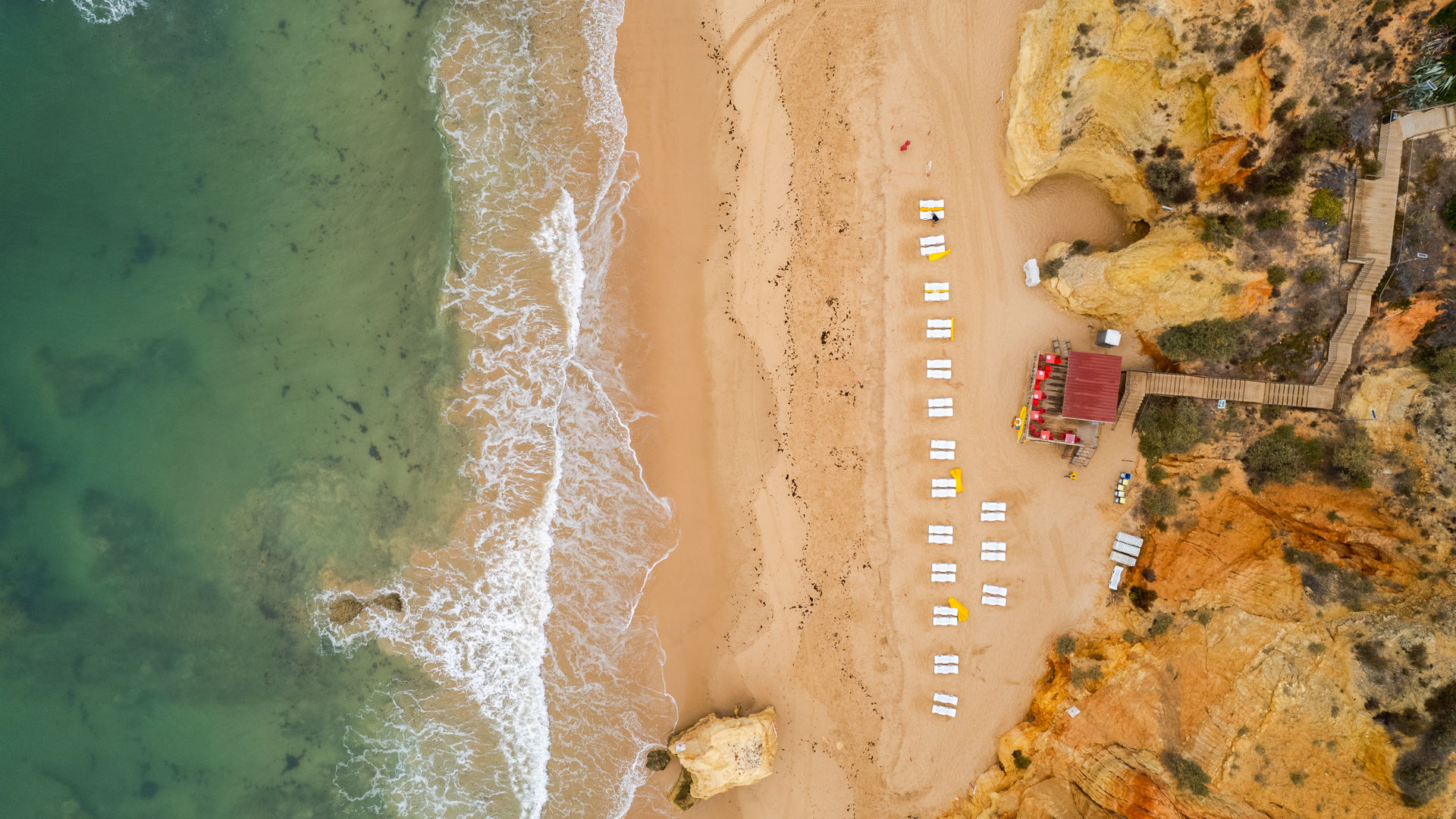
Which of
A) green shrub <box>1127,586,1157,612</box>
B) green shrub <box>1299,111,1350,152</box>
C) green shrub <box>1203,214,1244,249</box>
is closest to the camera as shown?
green shrub <box>1299,111,1350,152</box>

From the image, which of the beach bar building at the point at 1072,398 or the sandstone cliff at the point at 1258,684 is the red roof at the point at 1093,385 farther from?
the sandstone cliff at the point at 1258,684

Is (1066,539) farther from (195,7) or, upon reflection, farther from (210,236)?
(195,7)

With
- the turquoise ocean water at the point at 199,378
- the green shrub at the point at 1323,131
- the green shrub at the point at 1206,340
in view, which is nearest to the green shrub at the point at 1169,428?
the green shrub at the point at 1206,340

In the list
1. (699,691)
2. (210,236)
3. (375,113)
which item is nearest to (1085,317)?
(699,691)

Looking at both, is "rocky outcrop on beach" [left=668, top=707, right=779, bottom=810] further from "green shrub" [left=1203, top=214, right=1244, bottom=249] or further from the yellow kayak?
"green shrub" [left=1203, top=214, right=1244, bottom=249]

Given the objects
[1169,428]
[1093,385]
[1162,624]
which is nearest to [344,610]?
[1093,385]

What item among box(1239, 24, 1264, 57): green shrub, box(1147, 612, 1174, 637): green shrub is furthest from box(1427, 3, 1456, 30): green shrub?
box(1147, 612, 1174, 637): green shrub

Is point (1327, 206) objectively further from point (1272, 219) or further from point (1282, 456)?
point (1282, 456)

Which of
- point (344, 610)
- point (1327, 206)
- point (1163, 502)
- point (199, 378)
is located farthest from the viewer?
point (199, 378)
